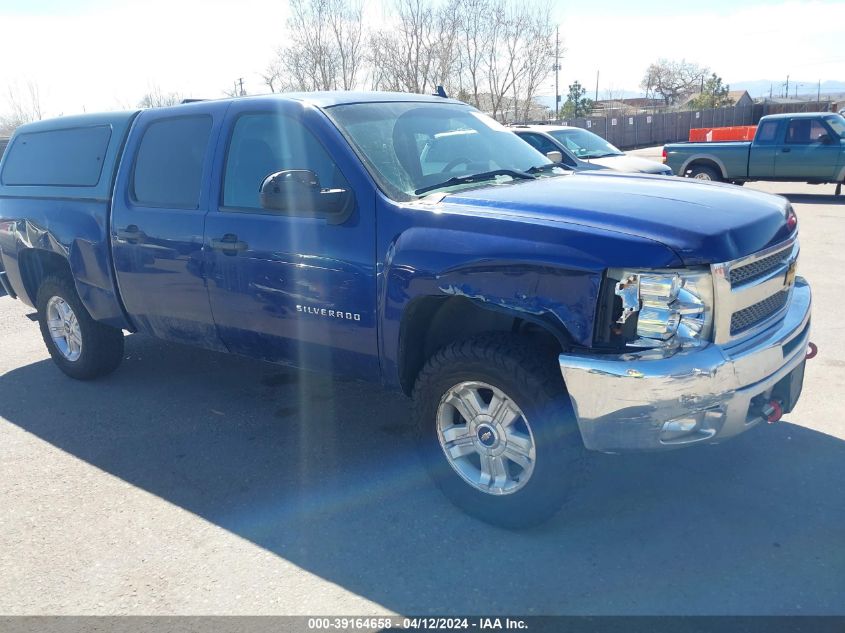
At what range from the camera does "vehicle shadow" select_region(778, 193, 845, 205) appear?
15745 millimetres

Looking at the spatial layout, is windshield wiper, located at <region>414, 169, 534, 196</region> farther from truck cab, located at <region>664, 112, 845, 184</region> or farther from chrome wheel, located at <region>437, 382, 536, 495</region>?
truck cab, located at <region>664, 112, 845, 184</region>

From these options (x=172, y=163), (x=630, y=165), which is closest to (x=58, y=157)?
(x=172, y=163)

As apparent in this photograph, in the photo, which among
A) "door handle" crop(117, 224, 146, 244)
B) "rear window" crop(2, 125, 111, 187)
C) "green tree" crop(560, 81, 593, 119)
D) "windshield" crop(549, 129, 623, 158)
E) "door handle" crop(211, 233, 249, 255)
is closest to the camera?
"door handle" crop(211, 233, 249, 255)

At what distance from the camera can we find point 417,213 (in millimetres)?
3570

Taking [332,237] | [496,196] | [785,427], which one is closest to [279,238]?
[332,237]

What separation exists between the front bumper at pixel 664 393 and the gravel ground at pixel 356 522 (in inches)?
22.7

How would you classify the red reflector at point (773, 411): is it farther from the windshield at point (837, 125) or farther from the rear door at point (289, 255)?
the windshield at point (837, 125)

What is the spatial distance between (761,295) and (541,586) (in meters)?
1.58

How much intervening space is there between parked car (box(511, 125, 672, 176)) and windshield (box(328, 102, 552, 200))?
21.8ft

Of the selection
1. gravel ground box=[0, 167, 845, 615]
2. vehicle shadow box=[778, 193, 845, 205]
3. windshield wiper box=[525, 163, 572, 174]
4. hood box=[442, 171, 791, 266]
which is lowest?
vehicle shadow box=[778, 193, 845, 205]

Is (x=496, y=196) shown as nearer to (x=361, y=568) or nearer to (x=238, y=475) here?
(x=361, y=568)

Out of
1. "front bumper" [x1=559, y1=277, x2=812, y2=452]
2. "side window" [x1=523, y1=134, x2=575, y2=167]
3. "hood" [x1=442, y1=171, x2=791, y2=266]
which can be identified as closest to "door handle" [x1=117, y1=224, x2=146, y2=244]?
"hood" [x1=442, y1=171, x2=791, y2=266]

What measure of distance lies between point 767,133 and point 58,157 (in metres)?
14.7

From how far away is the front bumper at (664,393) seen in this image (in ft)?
9.64
